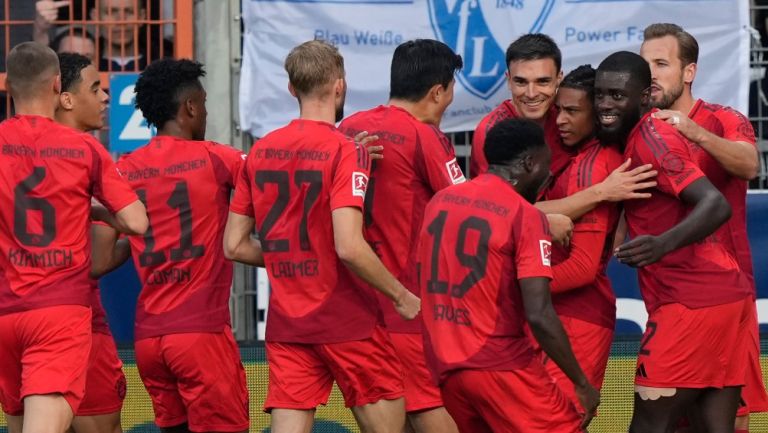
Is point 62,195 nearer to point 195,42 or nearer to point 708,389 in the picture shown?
point 708,389

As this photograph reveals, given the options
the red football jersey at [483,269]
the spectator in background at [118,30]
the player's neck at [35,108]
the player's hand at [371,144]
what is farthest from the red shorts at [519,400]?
the spectator in background at [118,30]

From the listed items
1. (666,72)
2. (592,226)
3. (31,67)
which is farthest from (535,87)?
(31,67)

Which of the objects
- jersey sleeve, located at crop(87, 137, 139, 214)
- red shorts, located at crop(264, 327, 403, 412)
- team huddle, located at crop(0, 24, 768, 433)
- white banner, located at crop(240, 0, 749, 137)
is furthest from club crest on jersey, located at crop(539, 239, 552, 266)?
white banner, located at crop(240, 0, 749, 137)

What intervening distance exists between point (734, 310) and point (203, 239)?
2.61 meters

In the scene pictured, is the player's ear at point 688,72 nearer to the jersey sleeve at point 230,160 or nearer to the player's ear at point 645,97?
the player's ear at point 645,97

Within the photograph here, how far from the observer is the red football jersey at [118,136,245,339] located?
7.21 metres

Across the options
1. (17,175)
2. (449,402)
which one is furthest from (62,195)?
(449,402)

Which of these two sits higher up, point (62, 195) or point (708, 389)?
point (62, 195)

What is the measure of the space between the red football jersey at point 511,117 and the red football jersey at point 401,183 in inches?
8.0

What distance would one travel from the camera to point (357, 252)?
6.52m

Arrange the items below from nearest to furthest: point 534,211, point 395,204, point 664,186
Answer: point 534,211 < point 664,186 < point 395,204

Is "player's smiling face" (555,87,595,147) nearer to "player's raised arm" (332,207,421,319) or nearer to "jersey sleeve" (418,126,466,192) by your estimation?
"jersey sleeve" (418,126,466,192)

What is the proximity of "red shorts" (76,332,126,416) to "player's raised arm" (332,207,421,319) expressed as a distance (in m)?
1.60

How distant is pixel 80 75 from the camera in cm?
738
